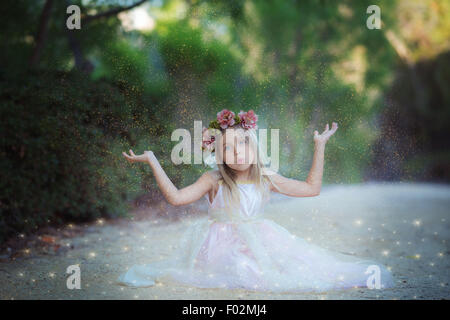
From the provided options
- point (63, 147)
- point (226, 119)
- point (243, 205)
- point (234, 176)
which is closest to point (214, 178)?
point (234, 176)

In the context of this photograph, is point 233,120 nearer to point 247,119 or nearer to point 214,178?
point 247,119

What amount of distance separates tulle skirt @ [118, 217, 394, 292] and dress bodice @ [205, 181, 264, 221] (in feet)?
0.14

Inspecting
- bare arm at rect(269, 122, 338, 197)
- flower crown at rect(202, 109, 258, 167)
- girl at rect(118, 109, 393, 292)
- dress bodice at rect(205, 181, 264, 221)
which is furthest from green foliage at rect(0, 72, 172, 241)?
bare arm at rect(269, 122, 338, 197)

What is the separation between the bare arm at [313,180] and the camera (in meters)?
3.33

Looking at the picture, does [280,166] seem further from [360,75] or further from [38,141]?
[360,75]

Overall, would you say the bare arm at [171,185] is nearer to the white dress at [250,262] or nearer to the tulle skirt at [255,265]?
the white dress at [250,262]

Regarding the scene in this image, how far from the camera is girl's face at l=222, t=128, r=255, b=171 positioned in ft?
10.7

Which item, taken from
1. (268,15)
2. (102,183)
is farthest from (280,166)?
(268,15)

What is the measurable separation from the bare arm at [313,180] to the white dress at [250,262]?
19 cm

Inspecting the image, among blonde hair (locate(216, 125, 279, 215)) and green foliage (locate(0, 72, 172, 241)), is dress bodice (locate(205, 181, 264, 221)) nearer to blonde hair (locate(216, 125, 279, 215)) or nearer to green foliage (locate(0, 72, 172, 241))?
blonde hair (locate(216, 125, 279, 215))

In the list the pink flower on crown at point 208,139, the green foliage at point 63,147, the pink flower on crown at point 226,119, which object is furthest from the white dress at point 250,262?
the green foliage at point 63,147

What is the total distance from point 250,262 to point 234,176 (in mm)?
579

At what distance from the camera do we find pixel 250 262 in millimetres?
3193

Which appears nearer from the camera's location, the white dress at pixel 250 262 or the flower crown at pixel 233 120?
the white dress at pixel 250 262
